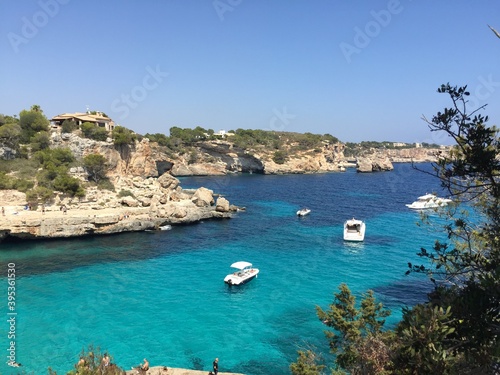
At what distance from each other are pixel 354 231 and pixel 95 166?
1409 inches

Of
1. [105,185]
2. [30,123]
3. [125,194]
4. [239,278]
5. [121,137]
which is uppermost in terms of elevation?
[30,123]

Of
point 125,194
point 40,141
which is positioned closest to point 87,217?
point 125,194

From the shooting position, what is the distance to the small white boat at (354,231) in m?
34.5

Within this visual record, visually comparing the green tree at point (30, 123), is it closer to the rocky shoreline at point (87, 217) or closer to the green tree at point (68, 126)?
the green tree at point (68, 126)

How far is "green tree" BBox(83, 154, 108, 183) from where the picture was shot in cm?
4747

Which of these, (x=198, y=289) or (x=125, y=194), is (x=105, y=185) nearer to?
(x=125, y=194)

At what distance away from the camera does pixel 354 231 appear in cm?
3584

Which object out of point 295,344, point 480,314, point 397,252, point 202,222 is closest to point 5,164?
point 202,222

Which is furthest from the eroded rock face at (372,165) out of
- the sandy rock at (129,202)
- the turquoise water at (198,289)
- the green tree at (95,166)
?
the sandy rock at (129,202)

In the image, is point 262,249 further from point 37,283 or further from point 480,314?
point 480,314

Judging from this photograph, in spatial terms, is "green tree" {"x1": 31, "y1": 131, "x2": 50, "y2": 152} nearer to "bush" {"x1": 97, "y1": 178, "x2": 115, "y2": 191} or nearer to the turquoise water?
"bush" {"x1": 97, "y1": 178, "x2": 115, "y2": 191}

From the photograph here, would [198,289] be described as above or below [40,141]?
below

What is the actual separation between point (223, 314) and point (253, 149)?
87261mm

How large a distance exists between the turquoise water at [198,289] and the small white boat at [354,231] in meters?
1.00
